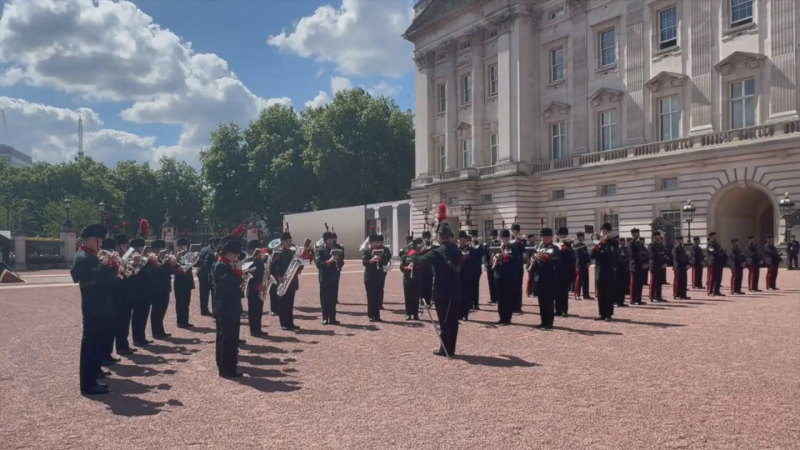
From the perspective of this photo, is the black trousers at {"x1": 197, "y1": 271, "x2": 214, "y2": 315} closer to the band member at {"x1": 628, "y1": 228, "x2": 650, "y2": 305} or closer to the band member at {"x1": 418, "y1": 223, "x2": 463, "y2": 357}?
the band member at {"x1": 418, "y1": 223, "x2": 463, "y2": 357}

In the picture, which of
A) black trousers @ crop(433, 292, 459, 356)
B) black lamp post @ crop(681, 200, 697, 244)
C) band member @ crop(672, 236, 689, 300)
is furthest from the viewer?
black lamp post @ crop(681, 200, 697, 244)

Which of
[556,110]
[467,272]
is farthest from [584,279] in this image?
[556,110]

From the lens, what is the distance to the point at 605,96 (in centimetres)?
3791

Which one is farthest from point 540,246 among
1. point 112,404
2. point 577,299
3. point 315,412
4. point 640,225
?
point 640,225

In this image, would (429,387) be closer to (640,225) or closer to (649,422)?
(649,422)

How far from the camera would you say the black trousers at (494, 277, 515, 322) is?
13.1m

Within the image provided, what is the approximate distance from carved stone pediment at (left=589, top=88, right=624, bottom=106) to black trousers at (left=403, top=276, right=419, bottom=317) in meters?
27.1

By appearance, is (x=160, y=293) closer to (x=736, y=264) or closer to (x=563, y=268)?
(x=563, y=268)

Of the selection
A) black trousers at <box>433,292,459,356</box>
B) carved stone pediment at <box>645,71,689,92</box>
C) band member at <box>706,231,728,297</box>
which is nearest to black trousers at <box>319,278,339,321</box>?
black trousers at <box>433,292,459,356</box>

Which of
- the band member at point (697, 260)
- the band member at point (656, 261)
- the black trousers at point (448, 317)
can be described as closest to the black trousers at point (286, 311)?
the black trousers at point (448, 317)

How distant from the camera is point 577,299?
1825 cm

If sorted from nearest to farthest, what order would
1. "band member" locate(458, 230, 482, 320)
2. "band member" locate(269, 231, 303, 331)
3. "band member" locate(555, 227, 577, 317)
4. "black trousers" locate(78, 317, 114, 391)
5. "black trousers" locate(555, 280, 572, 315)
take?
1. "black trousers" locate(78, 317, 114, 391)
2. "band member" locate(269, 231, 303, 331)
3. "band member" locate(555, 227, 577, 317)
4. "band member" locate(458, 230, 482, 320)
5. "black trousers" locate(555, 280, 572, 315)

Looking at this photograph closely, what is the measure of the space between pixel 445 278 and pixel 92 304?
5104mm

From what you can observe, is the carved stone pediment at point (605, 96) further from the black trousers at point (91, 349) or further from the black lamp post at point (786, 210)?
the black trousers at point (91, 349)
